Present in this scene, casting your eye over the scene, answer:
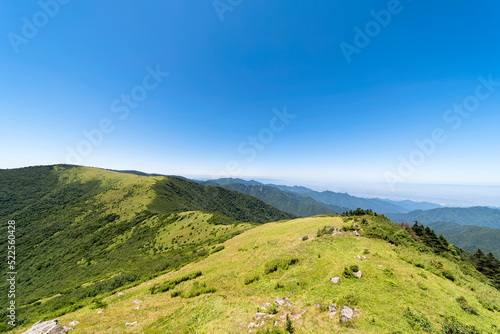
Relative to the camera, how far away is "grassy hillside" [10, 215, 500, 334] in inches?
363

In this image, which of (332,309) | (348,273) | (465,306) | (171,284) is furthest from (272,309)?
(171,284)

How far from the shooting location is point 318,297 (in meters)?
11.0

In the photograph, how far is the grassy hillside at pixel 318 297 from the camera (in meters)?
9.21

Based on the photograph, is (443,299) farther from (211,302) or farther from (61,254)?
(61,254)

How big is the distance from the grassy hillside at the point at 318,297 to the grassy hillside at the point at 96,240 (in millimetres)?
11604

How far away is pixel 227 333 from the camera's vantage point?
9.59 m

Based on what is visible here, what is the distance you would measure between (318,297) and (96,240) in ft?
339

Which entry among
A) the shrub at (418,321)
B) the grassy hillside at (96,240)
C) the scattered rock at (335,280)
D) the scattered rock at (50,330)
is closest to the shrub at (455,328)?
the shrub at (418,321)

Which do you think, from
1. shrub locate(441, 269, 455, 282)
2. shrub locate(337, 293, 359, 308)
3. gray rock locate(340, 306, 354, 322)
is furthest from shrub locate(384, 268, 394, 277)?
shrub locate(441, 269, 455, 282)

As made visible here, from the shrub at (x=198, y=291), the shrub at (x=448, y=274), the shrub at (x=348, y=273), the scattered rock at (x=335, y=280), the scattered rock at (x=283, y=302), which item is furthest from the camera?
the shrub at (x=198, y=291)

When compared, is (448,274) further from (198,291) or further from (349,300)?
(198,291)

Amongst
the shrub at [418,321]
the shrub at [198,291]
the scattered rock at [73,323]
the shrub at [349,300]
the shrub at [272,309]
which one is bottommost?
the scattered rock at [73,323]

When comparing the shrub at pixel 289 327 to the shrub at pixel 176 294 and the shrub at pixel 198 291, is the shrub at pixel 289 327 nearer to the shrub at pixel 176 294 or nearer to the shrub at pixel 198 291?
the shrub at pixel 198 291

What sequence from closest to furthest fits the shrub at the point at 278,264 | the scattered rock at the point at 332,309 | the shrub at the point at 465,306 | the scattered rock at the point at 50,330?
the scattered rock at the point at 332,309
the shrub at the point at 465,306
the scattered rock at the point at 50,330
the shrub at the point at 278,264
